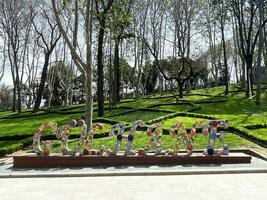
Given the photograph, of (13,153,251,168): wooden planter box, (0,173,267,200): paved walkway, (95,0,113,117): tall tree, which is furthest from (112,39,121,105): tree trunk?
(0,173,267,200): paved walkway

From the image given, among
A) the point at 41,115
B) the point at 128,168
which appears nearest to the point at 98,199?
the point at 128,168

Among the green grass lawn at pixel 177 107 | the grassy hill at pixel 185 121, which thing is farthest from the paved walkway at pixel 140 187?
the green grass lawn at pixel 177 107

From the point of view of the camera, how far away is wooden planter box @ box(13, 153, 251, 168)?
12.2m

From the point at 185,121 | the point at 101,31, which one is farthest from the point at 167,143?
the point at 101,31

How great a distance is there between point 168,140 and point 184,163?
4005mm

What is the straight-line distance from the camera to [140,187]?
886 centimetres

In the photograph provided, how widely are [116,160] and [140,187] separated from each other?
11.9 ft

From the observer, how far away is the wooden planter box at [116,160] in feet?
40.2

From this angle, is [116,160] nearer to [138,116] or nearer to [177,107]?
[138,116]

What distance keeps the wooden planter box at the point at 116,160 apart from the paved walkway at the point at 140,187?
1.94 meters

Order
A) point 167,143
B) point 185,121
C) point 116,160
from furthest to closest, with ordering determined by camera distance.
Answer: point 185,121 < point 167,143 < point 116,160

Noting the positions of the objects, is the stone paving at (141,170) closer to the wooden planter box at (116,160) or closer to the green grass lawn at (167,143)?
the wooden planter box at (116,160)

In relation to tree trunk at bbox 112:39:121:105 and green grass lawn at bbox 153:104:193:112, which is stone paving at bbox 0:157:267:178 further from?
tree trunk at bbox 112:39:121:105

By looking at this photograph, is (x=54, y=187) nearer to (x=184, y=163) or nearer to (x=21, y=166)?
(x=21, y=166)
